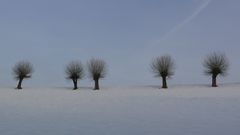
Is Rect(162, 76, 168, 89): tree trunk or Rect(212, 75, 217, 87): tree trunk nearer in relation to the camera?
Rect(212, 75, 217, 87): tree trunk

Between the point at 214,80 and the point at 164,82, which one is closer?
the point at 214,80

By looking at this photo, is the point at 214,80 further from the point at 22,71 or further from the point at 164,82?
the point at 22,71

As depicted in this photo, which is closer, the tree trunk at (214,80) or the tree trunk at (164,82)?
the tree trunk at (214,80)

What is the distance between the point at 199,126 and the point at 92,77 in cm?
6495

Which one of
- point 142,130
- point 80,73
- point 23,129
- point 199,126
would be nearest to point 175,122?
point 199,126

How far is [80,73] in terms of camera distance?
91.0 m

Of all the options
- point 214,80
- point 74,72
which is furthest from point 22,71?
point 214,80

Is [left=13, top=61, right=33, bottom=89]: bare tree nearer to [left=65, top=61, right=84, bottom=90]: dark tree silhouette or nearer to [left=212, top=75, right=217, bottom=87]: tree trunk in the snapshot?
[left=65, top=61, right=84, bottom=90]: dark tree silhouette

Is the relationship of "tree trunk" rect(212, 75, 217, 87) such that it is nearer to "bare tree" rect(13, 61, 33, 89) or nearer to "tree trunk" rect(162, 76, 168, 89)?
"tree trunk" rect(162, 76, 168, 89)

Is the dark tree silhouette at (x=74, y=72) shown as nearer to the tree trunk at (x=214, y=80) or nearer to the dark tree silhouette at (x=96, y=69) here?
the dark tree silhouette at (x=96, y=69)

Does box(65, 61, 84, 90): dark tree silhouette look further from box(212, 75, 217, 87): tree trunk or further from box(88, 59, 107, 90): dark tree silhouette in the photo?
box(212, 75, 217, 87): tree trunk

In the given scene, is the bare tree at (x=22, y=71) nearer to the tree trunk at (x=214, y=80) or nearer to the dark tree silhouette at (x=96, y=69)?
the dark tree silhouette at (x=96, y=69)

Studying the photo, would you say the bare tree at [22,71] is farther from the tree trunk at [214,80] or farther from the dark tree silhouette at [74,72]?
the tree trunk at [214,80]

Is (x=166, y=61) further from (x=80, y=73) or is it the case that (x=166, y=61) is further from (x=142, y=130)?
(x=142, y=130)
